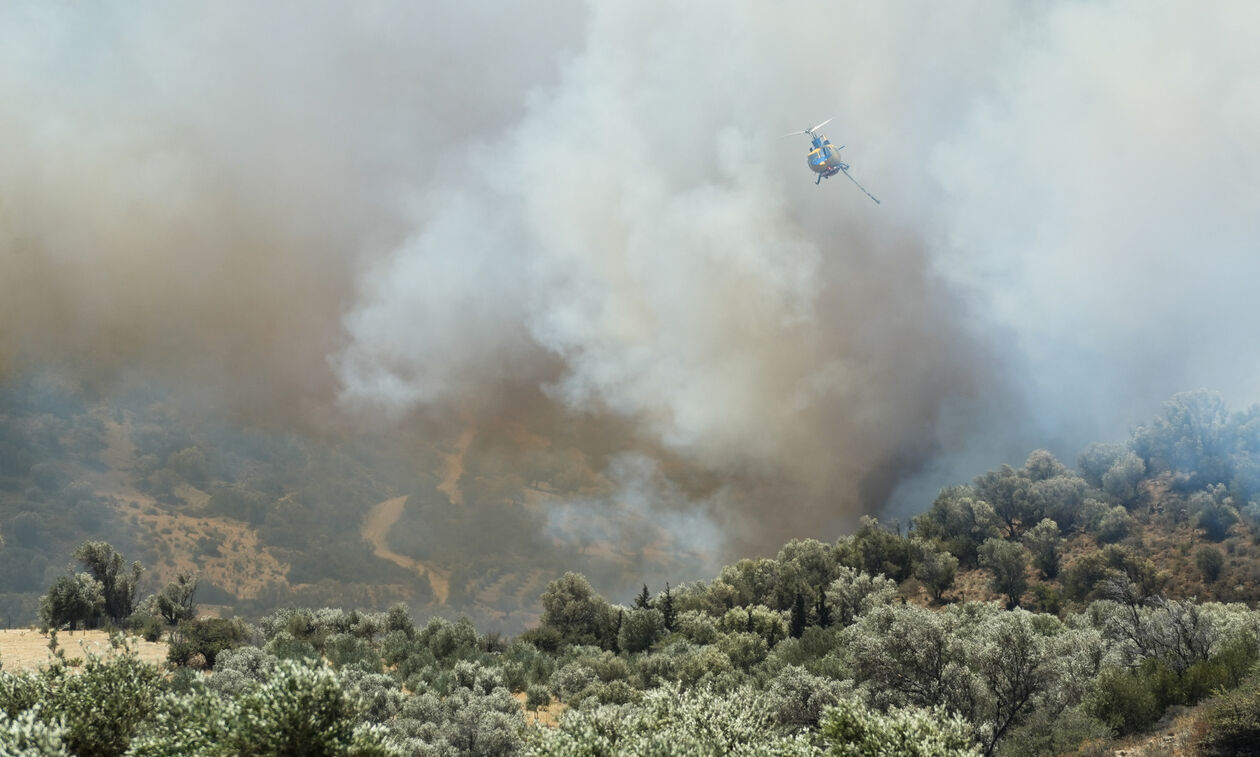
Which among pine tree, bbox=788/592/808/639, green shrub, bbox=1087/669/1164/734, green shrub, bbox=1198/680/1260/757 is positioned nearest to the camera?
green shrub, bbox=1198/680/1260/757

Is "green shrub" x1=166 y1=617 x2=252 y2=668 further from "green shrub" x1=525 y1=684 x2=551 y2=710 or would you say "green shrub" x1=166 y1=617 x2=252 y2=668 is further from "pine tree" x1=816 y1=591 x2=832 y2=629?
"pine tree" x1=816 y1=591 x2=832 y2=629

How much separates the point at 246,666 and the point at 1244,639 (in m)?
91.4

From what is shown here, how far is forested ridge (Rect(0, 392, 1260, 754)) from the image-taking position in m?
35.6

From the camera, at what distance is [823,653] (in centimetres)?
8919

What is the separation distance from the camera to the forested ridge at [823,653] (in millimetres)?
35594

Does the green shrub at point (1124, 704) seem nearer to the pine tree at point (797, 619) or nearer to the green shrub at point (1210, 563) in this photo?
the pine tree at point (797, 619)

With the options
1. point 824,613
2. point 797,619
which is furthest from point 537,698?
point 824,613

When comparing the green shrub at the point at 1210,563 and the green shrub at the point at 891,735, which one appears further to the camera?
the green shrub at the point at 1210,563

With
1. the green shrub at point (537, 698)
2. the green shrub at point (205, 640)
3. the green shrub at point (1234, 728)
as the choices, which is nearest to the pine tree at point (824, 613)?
the green shrub at point (537, 698)

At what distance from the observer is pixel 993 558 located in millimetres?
138875

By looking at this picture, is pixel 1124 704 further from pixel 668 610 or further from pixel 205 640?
pixel 205 640

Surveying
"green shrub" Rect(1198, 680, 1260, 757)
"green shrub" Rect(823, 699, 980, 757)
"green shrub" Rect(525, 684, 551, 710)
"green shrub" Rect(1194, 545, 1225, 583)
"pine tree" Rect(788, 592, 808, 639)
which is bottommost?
"green shrub" Rect(823, 699, 980, 757)

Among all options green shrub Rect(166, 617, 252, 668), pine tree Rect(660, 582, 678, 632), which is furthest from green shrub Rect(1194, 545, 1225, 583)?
green shrub Rect(166, 617, 252, 668)

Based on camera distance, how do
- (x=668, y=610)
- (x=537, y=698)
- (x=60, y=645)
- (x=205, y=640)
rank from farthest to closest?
(x=668, y=610) < (x=205, y=640) < (x=60, y=645) < (x=537, y=698)
